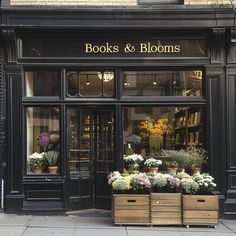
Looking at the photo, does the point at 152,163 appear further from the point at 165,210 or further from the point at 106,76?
the point at 106,76

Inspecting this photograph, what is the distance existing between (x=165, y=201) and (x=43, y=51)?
4231mm

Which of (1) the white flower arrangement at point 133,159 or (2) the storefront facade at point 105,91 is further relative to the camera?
(1) the white flower arrangement at point 133,159

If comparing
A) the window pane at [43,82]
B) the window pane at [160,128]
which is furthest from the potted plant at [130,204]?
the window pane at [43,82]

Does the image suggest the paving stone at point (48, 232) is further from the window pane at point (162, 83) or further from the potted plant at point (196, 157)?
the window pane at point (162, 83)

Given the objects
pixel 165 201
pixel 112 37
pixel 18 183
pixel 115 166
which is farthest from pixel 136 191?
pixel 112 37

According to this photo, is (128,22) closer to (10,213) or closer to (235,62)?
(235,62)

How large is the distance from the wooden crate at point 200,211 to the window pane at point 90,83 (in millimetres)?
3034

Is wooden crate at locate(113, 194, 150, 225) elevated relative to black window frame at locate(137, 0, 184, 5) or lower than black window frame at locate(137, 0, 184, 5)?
lower

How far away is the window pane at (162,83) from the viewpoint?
35.5 ft

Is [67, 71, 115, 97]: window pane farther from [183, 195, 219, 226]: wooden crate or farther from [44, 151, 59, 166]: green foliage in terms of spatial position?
[183, 195, 219, 226]: wooden crate

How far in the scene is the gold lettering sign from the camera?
1062cm

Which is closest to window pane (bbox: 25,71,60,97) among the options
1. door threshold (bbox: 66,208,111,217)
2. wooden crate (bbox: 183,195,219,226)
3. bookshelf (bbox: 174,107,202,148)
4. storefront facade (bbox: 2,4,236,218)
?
storefront facade (bbox: 2,4,236,218)

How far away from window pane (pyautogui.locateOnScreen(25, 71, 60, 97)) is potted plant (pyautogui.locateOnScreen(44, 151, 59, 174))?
135 centimetres

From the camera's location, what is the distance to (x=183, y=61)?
35.0 feet
